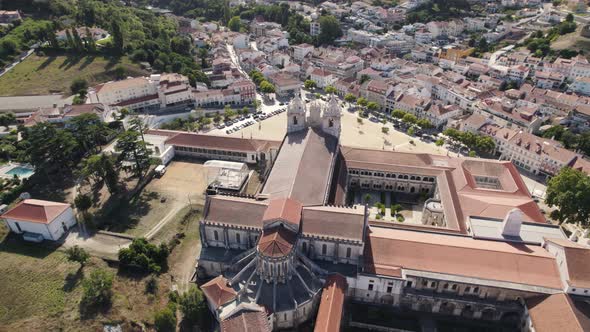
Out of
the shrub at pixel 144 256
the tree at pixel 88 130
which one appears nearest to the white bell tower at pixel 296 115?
the shrub at pixel 144 256

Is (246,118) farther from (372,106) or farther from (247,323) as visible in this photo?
(247,323)

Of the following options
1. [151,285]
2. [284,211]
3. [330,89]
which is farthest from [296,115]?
[330,89]

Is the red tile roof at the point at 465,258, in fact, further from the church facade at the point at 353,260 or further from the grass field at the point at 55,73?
the grass field at the point at 55,73

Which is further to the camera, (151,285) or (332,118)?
(332,118)

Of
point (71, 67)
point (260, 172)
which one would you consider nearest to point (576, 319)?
point (260, 172)

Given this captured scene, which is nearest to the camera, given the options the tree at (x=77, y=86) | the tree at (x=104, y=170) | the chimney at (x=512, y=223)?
the chimney at (x=512, y=223)

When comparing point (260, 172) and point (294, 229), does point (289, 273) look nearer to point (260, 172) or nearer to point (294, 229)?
point (294, 229)

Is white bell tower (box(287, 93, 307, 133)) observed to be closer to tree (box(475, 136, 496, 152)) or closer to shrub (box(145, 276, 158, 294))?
shrub (box(145, 276, 158, 294))
